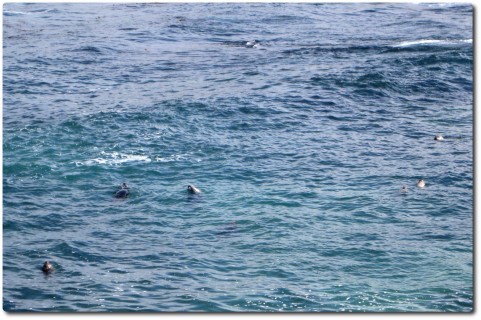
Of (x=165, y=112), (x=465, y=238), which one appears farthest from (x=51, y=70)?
(x=465, y=238)

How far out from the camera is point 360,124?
96.0ft

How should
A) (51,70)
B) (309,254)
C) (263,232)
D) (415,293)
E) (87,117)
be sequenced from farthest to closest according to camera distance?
(51,70)
(87,117)
(263,232)
(309,254)
(415,293)

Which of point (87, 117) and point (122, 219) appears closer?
point (122, 219)

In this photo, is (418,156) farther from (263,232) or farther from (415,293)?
(415,293)

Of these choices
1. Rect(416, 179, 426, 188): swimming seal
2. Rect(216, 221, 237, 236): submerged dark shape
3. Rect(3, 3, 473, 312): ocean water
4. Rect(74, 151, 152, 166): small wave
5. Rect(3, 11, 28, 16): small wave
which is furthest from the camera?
Rect(74, 151, 152, 166): small wave

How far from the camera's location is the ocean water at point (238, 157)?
19031mm

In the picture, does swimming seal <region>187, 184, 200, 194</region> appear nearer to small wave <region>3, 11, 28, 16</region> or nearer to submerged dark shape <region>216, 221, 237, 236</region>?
submerged dark shape <region>216, 221, 237, 236</region>

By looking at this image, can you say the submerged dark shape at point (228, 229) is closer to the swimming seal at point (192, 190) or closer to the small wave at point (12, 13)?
the swimming seal at point (192, 190)

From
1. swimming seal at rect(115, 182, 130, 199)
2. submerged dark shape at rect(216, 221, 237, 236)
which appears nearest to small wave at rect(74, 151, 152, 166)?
swimming seal at rect(115, 182, 130, 199)

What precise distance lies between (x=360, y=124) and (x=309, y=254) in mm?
9701

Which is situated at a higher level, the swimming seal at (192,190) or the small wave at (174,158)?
the small wave at (174,158)

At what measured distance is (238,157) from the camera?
27.1 metres

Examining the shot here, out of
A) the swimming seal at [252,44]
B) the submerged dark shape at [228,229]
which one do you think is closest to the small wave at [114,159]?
the submerged dark shape at [228,229]

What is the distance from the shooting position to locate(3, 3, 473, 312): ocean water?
62.4 feet
